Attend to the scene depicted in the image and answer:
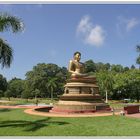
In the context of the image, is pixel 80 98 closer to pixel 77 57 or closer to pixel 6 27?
pixel 77 57

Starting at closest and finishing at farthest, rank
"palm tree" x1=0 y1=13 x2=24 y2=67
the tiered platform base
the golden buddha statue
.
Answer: "palm tree" x1=0 y1=13 x2=24 y2=67, the tiered platform base, the golden buddha statue

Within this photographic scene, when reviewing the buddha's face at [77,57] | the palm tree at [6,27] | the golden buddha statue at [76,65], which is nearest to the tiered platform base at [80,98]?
the golden buddha statue at [76,65]

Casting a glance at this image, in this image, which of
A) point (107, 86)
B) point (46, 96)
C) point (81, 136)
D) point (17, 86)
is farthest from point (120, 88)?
point (81, 136)

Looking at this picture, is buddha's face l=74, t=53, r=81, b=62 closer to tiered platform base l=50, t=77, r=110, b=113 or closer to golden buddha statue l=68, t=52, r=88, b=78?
golden buddha statue l=68, t=52, r=88, b=78

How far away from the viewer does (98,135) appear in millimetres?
14781

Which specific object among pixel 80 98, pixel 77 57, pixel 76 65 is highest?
pixel 77 57

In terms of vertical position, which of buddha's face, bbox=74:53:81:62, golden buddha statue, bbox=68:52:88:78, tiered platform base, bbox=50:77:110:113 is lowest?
tiered platform base, bbox=50:77:110:113

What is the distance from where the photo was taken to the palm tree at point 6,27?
1795cm

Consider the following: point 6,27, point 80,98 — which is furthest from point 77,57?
point 6,27

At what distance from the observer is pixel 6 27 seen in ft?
59.4

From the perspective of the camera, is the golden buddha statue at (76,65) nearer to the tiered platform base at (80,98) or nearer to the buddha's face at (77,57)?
the buddha's face at (77,57)

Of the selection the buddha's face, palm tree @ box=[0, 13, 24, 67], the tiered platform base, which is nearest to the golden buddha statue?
the buddha's face

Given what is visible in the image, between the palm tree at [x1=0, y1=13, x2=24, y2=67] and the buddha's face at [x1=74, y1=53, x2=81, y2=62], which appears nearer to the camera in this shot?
the palm tree at [x1=0, y1=13, x2=24, y2=67]

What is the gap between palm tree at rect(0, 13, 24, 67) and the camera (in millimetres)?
17953
